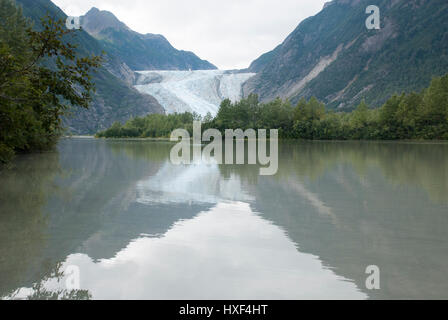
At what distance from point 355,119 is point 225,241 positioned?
72166 millimetres

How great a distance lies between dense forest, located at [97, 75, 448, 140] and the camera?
63625mm

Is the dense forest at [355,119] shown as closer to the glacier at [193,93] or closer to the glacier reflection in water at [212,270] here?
the glacier reflection in water at [212,270]

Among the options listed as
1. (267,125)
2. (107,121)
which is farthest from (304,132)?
(107,121)

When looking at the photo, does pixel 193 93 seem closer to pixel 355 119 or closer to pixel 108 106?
pixel 108 106

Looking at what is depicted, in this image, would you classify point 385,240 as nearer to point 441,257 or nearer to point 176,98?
point 441,257

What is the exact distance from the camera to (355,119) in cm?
7444

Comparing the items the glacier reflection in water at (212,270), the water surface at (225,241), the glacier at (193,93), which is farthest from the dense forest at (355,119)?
the glacier at (193,93)

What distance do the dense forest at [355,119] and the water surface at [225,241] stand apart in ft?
188

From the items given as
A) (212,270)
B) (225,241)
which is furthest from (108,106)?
(212,270)

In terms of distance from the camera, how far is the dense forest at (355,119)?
63625 millimetres

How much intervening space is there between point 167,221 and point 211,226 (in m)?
0.96

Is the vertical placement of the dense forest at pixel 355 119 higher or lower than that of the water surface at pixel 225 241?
higher

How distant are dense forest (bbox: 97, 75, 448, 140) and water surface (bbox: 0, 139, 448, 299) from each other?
57.2m

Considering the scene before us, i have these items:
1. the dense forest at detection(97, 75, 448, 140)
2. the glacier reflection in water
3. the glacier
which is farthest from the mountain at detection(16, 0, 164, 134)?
the glacier reflection in water
